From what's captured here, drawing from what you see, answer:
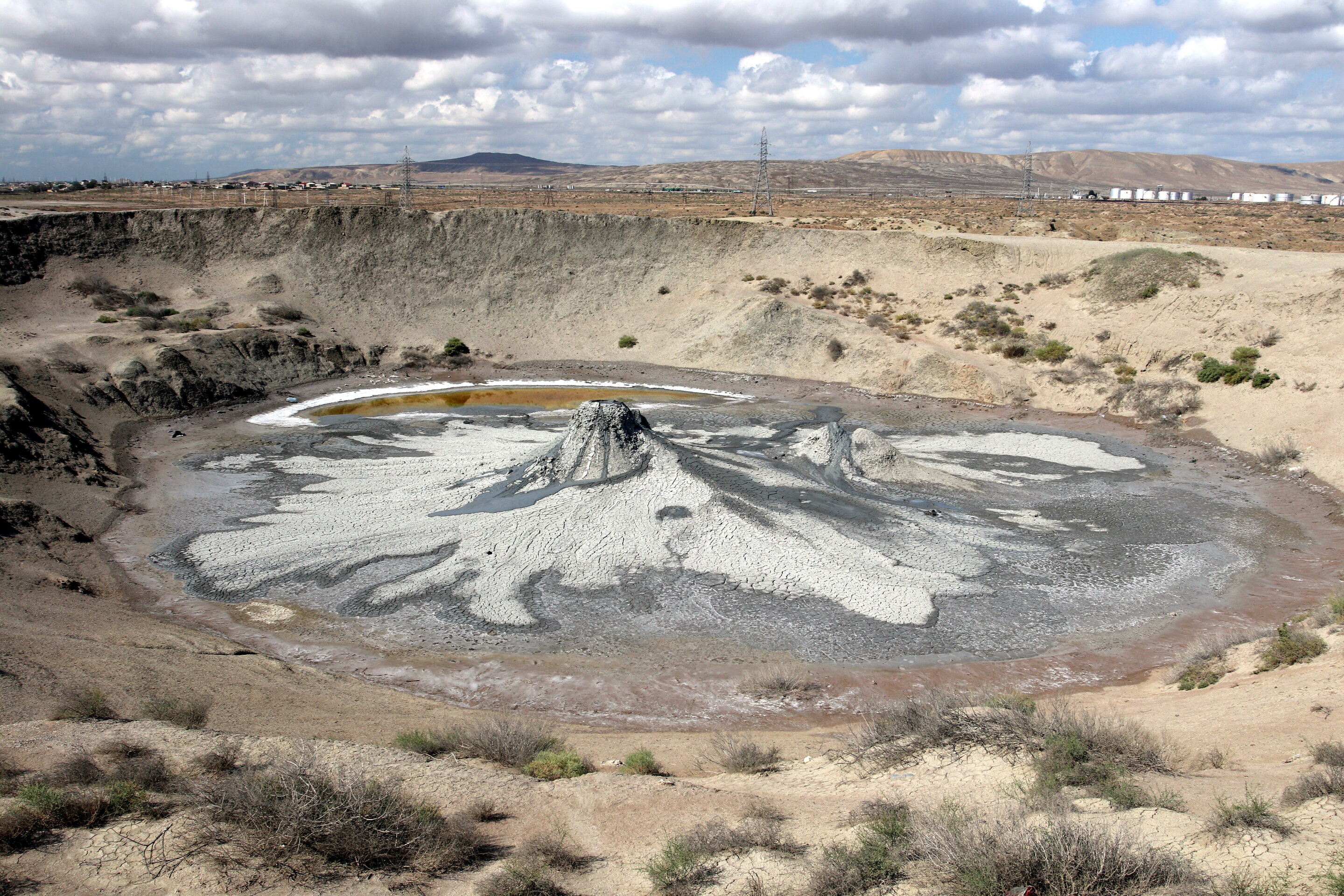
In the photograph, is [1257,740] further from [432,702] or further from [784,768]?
[432,702]

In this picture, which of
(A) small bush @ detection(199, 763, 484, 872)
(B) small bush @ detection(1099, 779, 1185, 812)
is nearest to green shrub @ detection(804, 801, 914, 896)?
(B) small bush @ detection(1099, 779, 1185, 812)

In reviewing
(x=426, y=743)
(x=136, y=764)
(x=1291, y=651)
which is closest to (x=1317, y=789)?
(x=1291, y=651)

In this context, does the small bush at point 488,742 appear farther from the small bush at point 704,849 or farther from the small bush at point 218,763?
the small bush at point 704,849

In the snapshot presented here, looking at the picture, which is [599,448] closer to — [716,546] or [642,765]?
[716,546]

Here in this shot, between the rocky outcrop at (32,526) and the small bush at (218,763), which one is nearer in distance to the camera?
the small bush at (218,763)

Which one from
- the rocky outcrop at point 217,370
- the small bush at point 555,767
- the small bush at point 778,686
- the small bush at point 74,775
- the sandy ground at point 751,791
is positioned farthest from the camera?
the rocky outcrop at point 217,370

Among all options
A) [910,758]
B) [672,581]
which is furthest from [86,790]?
[672,581]

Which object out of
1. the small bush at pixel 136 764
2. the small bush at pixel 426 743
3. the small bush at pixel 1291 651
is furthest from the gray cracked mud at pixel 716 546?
the small bush at pixel 136 764

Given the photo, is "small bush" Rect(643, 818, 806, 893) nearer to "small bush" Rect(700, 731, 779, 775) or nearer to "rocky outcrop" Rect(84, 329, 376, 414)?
"small bush" Rect(700, 731, 779, 775)
